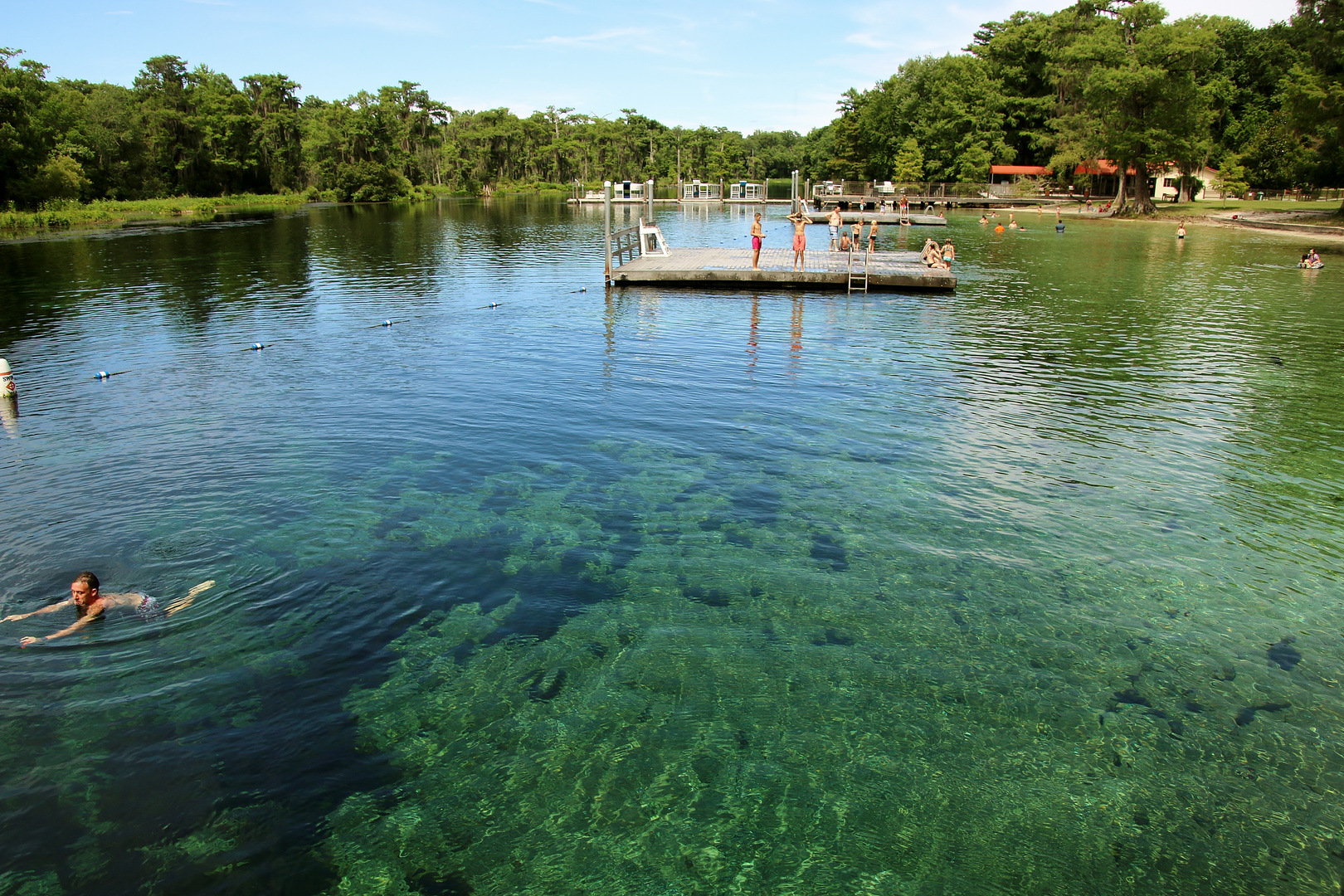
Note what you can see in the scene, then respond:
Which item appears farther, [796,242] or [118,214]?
[118,214]

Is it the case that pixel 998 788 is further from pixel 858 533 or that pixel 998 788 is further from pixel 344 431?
pixel 344 431

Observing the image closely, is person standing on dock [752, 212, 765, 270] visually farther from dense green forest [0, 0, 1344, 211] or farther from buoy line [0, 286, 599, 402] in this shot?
dense green forest [0, 0, 1344, 211]

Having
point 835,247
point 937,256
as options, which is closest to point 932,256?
point 937,256

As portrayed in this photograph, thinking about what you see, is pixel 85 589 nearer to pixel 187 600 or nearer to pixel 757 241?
pixel 187 600

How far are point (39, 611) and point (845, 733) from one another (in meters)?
8.59

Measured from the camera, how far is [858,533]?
10.2m

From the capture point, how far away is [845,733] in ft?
22.0

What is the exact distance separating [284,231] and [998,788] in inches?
2567

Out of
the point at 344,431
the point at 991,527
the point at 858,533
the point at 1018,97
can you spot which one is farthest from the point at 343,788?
the point at 1018,97

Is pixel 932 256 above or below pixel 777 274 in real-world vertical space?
above

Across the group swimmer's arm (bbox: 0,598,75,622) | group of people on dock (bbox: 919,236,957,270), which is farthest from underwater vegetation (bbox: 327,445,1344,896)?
group of people on dock (bbox: 919,236,957,270)

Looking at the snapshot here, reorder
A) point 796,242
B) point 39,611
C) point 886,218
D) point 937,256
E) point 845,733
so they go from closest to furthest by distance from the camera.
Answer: point 845,733, point 39,611, point 796,242, point 937,256, point 886,218

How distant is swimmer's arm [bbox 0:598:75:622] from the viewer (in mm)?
8314

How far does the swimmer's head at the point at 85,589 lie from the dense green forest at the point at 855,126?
61266 mm
